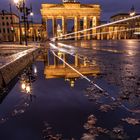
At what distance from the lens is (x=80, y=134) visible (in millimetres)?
3500

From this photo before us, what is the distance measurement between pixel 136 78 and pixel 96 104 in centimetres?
315

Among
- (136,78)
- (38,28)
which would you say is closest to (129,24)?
(38,28)

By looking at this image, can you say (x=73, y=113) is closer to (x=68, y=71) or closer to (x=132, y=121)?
(x=132, y=121)

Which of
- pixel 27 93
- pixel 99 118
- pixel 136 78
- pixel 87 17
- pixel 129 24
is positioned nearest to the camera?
pixel 99 118

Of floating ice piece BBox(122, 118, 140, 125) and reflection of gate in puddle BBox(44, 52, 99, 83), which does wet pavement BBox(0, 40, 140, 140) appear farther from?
reflection of gate in puddle BBox(44, 52, 99, 83)

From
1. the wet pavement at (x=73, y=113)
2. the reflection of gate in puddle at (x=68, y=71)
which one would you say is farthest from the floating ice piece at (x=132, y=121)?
the reflection of gate in puddle at (x=68, y=71)

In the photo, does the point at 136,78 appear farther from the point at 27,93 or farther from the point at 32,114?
the point at 32,114

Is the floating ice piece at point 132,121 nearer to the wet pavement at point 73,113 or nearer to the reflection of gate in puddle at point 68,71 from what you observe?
the wet pavement at point 73,113

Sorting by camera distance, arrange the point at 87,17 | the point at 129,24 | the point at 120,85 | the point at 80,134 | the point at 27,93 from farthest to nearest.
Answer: the point at 129,24 → the point at 87,17 → the point at 120,85 → the point at 27,93 → the point at 80,134

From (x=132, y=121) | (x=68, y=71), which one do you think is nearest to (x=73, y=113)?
(x=132, y=121)

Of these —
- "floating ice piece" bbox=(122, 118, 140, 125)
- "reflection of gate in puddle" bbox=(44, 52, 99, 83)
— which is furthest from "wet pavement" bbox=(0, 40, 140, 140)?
"reflection of gate in puddle" bbox=(44, 52, 99, 83)

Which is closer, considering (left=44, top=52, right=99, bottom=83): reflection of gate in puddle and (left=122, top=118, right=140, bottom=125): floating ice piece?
(left=122, top=118, right=140, bottom=125): floating ice piece

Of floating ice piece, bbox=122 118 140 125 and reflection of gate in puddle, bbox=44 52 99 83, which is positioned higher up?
reflection of gate in puddle, bbox=44 52 99 83

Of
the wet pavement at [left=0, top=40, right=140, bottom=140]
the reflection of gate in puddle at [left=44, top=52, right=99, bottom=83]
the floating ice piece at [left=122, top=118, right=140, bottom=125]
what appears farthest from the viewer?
the reflection of gate in puddle at [left=44, top=52, right=99, bottom=83]
